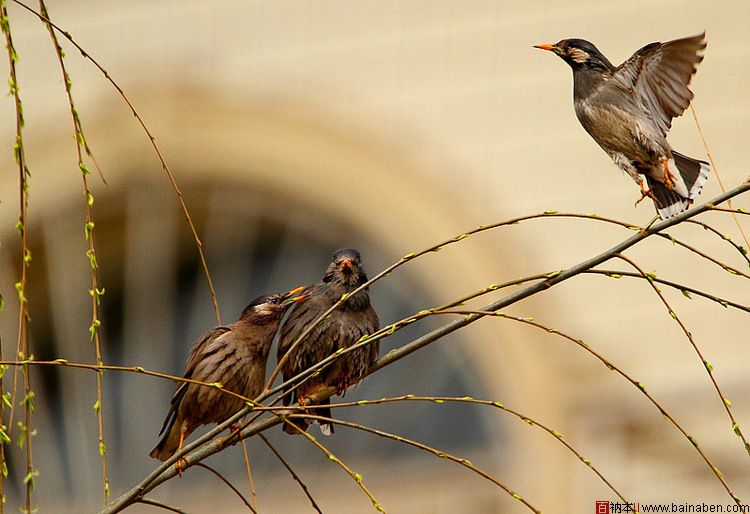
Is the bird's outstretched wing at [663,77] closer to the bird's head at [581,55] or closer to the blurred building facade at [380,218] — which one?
the bird's head at [581,55]

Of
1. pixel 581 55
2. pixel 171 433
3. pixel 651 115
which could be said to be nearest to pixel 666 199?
pixel 651 115

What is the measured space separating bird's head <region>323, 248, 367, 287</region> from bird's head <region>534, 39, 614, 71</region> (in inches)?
41.8

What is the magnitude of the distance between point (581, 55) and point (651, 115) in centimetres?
27

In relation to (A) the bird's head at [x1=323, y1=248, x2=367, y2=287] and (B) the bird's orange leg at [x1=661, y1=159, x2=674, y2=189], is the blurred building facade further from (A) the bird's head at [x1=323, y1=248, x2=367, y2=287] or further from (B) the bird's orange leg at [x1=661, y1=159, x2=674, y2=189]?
(B) the bird's orange leg at [x1=661, y1=159, x2=674, y2=189]

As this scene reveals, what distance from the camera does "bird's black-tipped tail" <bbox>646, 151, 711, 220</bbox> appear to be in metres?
2.60

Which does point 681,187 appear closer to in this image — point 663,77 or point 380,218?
point 663,77

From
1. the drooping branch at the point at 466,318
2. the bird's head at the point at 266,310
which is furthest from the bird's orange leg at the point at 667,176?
the bird's head at the point at 266,310

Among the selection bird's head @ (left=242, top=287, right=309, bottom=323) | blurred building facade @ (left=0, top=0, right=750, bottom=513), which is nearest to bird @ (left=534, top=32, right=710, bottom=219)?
bird's head @ (left=242, top=287, right=309, bottom=323)

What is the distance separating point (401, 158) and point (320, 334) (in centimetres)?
368

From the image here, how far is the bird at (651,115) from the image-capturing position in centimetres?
265

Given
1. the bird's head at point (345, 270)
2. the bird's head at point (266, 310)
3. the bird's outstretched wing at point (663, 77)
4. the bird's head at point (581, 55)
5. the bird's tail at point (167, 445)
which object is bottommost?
the bird's tail at point (167, 445)

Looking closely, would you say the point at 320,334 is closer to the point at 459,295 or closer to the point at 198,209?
the point at 459,295

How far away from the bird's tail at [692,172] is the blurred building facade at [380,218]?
3.62 meters

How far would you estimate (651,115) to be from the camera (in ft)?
8.98
